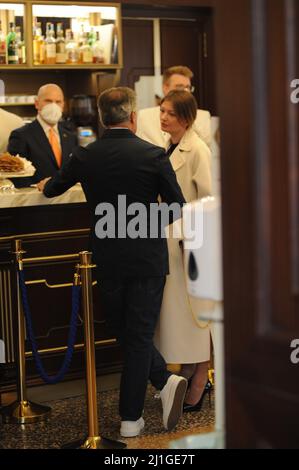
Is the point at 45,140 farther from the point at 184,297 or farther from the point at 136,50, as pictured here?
the point at 184,297

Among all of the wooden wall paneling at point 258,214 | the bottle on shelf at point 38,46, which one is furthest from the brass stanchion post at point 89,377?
the bottle on shelf at point 38,46

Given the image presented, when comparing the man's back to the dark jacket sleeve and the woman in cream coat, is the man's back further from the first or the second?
the woman in cream coat

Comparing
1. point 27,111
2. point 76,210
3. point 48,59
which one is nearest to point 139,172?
point 76,210

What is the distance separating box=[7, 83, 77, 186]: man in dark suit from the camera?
6.63 metres

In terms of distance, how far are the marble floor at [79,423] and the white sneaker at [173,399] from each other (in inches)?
3.0

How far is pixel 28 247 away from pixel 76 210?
1.14 feet

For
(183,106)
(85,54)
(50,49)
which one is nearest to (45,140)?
(50,49)

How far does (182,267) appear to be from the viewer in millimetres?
4719

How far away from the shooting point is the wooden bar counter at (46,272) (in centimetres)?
484

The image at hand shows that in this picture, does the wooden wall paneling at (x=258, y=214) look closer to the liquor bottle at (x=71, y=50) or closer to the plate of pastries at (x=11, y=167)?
the plate of pastries at (x=11, y=167)

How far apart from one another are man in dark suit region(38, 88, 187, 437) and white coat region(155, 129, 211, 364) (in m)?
0.33
